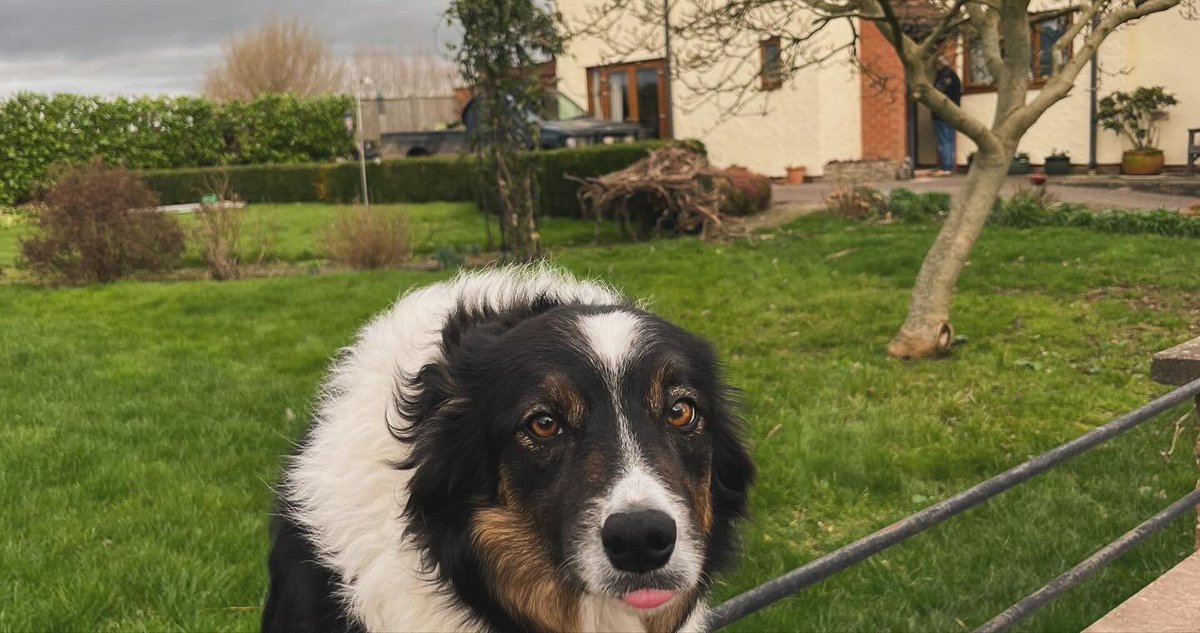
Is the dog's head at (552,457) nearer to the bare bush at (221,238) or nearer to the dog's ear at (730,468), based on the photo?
the dog's ear at (730,468)

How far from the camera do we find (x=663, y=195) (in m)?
13.6

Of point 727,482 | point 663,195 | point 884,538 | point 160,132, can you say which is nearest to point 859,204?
point 663,195

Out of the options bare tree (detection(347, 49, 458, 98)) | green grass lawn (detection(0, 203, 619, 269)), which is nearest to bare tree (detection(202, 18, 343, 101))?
bare tree (detection(347, 49, 458, 98))

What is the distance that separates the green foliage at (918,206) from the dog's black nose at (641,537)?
13.2m

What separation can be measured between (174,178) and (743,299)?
1815 cm

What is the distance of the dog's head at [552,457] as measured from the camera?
2006 millimetres

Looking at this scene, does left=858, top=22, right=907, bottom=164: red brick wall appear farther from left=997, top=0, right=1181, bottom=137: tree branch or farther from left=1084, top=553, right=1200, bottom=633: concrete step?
left=1084, top=553, right=1200, bottom=633: concrete step

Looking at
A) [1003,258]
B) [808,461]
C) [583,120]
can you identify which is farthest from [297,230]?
[808,461]

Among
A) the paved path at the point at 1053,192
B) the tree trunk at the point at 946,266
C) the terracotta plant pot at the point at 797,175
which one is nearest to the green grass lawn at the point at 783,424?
the tree trunk at the point at 946,266

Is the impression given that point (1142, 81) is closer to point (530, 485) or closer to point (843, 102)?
point (843, 102)

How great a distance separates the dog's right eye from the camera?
2.11 metres

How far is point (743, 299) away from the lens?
9453mm

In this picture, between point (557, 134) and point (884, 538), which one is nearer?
point (884, 538)

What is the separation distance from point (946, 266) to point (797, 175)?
47.9 ft
